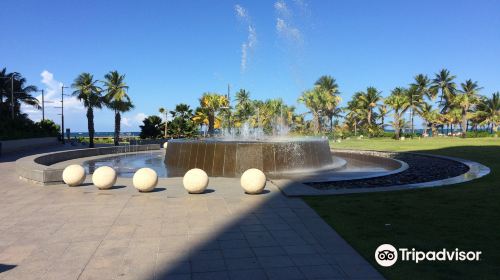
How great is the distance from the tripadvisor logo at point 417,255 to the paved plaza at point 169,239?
1.19 ft

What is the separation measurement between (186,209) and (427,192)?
308 inches

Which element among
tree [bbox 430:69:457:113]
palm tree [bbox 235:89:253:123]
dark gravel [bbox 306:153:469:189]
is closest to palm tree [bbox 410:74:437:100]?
tree [bbox 430:69:457:113]

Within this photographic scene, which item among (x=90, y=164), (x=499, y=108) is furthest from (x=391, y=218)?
(x=499, y=108)

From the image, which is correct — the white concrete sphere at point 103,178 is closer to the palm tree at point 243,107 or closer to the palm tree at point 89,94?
the palm tree at point 89,94

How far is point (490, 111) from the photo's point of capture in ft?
284

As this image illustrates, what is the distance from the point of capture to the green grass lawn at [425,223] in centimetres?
612

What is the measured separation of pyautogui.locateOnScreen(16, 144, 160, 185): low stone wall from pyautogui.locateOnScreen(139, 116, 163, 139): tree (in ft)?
74.7

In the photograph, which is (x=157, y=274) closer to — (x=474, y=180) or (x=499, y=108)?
(x=474, y=180)

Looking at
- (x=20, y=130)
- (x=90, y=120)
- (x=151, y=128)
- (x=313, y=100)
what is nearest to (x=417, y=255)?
(x=20, y=130)

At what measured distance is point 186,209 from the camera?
34.1 feet

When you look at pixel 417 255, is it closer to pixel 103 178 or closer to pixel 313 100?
pixel 103 178

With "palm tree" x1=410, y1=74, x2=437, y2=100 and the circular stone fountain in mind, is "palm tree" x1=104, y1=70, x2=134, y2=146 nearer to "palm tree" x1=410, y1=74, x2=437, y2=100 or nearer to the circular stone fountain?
the circular stone fountain

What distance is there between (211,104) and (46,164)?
4640 cm

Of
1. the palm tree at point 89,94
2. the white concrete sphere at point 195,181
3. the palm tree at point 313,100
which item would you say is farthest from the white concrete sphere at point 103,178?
the palm tree at point 313,100
